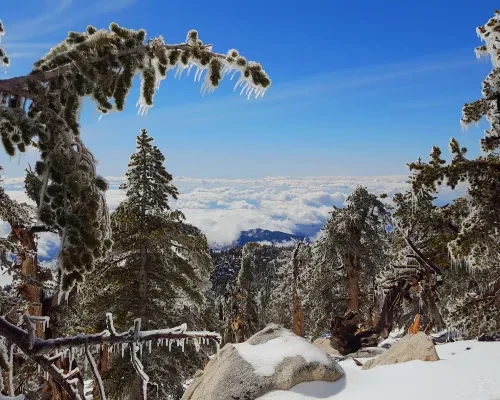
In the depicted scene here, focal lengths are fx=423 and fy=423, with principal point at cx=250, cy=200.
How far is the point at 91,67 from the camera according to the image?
141 inches

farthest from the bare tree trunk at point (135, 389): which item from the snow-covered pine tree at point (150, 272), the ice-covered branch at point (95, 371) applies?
the ice-covered branch at point (95, 371)

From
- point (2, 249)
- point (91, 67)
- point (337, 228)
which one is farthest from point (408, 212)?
point (91, 67)

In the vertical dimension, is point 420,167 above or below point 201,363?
above

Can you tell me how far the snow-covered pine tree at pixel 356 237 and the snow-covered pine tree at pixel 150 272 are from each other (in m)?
10.3

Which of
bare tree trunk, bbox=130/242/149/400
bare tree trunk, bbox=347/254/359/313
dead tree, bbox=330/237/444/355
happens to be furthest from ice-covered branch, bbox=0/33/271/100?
bare tree trunk, bbox=347/254/359/313

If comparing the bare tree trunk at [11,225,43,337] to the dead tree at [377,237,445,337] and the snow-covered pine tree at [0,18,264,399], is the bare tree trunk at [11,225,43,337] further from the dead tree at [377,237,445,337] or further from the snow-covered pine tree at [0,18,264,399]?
the dead tree at [377,237,445,337]

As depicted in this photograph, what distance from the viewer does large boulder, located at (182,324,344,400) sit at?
361 inches

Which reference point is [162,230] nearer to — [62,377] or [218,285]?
[62,377]

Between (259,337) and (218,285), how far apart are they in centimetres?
6965

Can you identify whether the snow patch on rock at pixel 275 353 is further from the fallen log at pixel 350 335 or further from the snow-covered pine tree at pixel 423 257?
the fallen log at pixel 350 335

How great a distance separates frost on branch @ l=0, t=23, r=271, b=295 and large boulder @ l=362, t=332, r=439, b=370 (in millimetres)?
9299

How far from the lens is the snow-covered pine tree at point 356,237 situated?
24297 mm

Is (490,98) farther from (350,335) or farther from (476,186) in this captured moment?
(350,335)

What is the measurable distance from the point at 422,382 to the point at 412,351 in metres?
2.18
